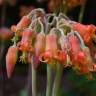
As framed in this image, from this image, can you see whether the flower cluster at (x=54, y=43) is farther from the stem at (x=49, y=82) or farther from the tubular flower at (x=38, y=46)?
the stem at (x=49, y=82)

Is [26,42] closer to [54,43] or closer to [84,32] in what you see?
[54,43]

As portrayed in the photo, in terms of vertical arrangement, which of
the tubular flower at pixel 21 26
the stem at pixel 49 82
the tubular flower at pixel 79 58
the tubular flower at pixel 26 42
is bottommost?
the stem at pixel 49 82

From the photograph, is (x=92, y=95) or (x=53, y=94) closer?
(x=53, y=94)

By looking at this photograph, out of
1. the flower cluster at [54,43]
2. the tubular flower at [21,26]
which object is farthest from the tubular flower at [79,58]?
the tubular flower at [21,26]

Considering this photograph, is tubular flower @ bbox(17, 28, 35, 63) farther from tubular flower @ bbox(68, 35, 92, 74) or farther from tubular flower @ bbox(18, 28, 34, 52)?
tubular flower @ bbox(68, 35, 92, 74)

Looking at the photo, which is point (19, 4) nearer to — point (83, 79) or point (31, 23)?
point (83, 79)

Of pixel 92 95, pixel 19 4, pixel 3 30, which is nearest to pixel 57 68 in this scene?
pixel 92 95

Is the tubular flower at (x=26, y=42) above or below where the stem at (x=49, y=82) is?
above

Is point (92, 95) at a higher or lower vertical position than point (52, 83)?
lower
